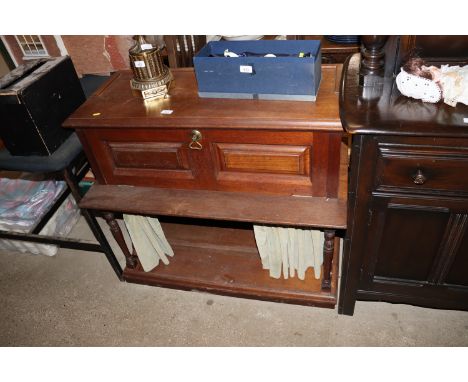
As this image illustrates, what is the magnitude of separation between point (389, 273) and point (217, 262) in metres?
0.99

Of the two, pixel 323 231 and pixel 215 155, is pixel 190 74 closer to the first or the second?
pixel 215 155

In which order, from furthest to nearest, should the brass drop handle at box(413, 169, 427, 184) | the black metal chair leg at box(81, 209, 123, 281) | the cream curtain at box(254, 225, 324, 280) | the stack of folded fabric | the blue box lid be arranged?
the stack of folded fabric → the black metal chair leg at box(81, 209, 123, 281) → the cream curtain at box(254, 225, 324, 280) → the blue box lid → the brass drop handle at box(413, 169, 427, 184)

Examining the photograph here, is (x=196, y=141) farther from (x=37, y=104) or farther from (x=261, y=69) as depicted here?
(x=37, y=104)

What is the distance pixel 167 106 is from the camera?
5.53ft

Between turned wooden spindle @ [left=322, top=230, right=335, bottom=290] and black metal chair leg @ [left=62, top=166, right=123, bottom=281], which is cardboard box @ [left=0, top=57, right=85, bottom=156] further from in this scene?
turned wooden spindle @ [left=322, top=230, right=335, bottom=290]

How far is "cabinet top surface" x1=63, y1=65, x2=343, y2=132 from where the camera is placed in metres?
1.48

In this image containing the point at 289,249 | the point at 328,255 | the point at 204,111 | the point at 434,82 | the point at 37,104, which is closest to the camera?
the point at 434,82

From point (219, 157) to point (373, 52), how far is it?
2.42 feet

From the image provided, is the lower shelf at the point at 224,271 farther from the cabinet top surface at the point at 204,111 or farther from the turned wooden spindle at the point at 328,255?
the cabinet top surface at the point at 204,111

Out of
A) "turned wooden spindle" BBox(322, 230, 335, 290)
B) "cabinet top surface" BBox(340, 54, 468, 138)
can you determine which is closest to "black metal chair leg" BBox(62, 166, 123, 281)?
"turned wooden spindle" BBox(322, 230, 335, 290)

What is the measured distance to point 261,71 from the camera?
1517mm

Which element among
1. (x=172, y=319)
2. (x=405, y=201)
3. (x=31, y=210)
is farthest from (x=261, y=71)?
(x=31, y=210)

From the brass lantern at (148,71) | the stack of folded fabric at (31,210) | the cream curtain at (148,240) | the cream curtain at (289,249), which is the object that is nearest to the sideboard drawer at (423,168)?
the cream curtain at (289,249)
